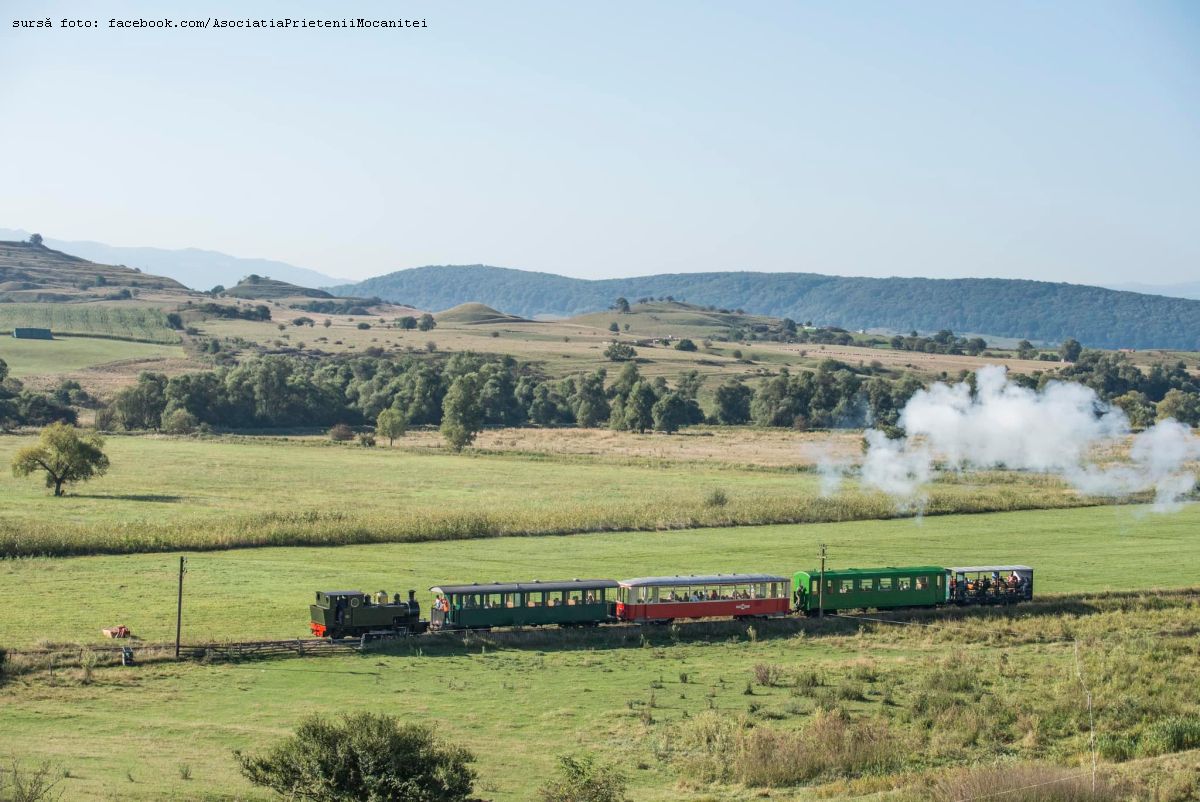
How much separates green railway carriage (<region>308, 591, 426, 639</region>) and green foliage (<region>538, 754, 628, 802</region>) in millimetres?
16546

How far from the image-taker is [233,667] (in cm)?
4128

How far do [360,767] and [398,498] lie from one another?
5802 cm

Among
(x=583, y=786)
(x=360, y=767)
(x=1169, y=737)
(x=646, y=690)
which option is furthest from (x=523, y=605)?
(x=1169, y=737)

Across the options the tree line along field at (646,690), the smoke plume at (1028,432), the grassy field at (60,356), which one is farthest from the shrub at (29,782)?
the grassy field at (60,356)

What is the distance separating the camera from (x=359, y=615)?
149 ft

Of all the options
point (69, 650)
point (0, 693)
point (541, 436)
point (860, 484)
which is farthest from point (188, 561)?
point (541, 436)

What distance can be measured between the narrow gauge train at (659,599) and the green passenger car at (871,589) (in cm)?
4

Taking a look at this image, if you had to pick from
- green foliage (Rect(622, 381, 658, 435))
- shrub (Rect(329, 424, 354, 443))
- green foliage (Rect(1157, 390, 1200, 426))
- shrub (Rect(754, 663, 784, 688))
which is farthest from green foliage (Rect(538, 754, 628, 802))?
green foliage (Rect(622, 381, 658, 435))

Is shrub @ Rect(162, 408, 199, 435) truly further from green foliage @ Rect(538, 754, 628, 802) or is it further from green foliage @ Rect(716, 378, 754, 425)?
green foliage @ Rect(538, 754, 628, 802)

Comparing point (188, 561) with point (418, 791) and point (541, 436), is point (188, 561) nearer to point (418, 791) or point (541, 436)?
point (418, 791)

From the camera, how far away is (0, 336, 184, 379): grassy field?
175m

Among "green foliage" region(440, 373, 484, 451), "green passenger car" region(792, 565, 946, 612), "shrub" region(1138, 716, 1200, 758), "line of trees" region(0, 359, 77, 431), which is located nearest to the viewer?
"shrub" region(1138, 716, 1200, 758)

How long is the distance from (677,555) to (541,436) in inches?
3028

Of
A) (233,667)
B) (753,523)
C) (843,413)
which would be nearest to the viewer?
(233,667)
